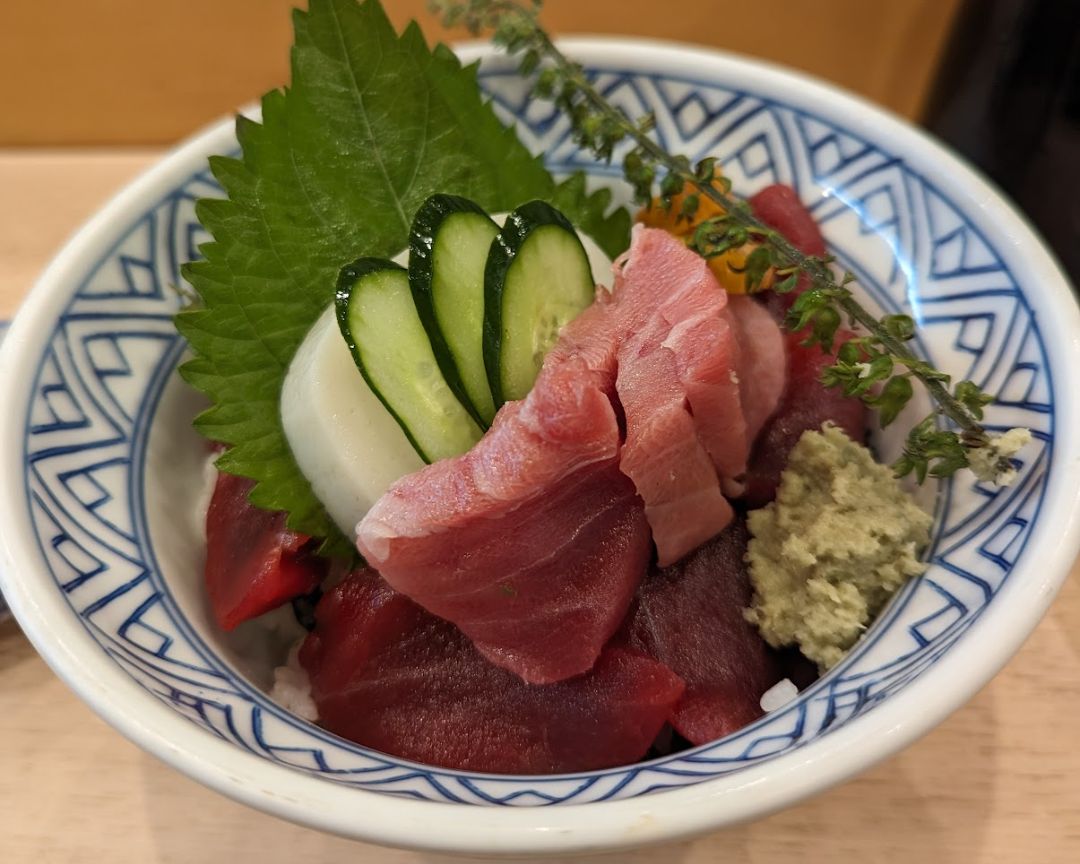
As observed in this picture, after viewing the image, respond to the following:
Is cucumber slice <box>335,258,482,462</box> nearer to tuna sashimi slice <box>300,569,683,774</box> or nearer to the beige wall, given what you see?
tuna sashimi slice <box>300,569,683,774</box>

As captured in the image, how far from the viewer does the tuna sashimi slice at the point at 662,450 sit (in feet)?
3.80

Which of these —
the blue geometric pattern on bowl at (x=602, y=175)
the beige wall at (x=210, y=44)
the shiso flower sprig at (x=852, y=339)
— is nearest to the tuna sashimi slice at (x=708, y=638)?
the blue geometric pattern on bowl at (x=602, y=175)

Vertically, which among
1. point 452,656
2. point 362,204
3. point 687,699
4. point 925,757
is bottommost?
point 925,757

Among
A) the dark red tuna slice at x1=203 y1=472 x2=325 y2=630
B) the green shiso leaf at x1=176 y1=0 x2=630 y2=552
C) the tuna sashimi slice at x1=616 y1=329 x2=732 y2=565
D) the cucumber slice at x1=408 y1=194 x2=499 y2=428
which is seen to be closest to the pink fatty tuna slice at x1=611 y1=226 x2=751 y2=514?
the tuna sashimi slice at x1=616 y1=329 x2=732 y2=565

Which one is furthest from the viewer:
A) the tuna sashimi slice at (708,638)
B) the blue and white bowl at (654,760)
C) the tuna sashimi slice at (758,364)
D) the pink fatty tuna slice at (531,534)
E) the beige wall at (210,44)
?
the beige wall at (210,44)

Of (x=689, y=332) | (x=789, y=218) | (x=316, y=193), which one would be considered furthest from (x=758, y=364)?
(x=316, y=193)

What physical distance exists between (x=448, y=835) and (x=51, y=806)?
32.3 inches

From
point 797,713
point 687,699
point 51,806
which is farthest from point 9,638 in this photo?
point 797,713

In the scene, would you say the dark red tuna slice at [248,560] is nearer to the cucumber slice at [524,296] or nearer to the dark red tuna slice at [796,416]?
the cucumber slice at [524,296]

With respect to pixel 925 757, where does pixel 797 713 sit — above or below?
above

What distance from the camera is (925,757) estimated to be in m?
1.40

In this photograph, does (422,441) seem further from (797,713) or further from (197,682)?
(797,713)

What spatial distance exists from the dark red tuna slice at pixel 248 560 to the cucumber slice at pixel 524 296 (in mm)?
396

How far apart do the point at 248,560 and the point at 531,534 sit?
466 mm
